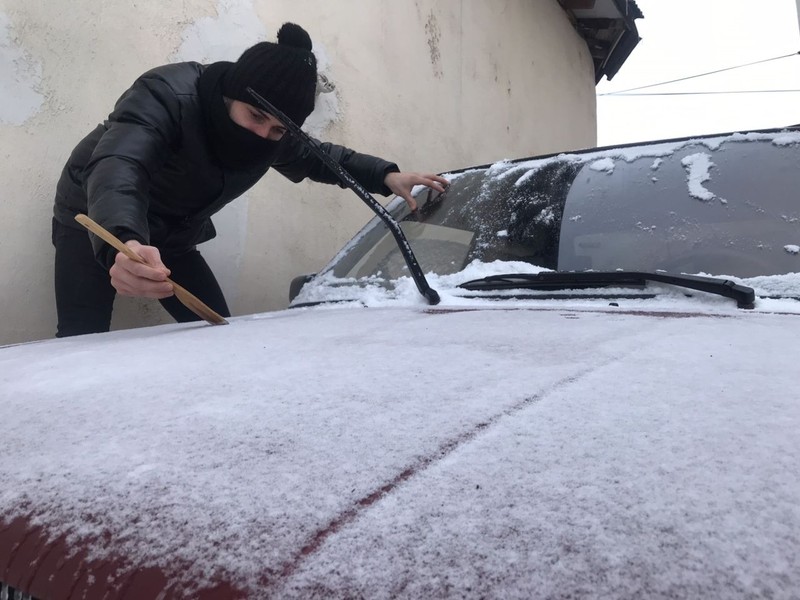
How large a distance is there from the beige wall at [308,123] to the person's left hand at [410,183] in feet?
3.68

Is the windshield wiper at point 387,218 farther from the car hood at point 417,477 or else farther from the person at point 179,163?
the car hood at point 417,477

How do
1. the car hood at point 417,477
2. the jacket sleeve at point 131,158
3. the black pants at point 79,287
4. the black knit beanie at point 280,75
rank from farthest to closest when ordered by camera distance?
1. the black pants at point 79,287
2. the black knit beanie at point 280,75
3. the jacket sleeve at point 131,158
4. the car hood at point 417,477

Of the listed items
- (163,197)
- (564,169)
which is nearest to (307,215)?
(163,197)

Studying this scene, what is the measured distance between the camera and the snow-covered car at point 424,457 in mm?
371

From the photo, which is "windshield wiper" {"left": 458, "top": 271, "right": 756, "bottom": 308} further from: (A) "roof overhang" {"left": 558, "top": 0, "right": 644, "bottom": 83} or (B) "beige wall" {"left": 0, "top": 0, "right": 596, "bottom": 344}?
(A) "roof overhang" {"left": 558, "top": 0, "right": 644, "bottom": 83}

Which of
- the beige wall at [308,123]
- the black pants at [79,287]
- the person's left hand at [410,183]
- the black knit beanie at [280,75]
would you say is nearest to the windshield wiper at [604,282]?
the person's left hand at [410,183]

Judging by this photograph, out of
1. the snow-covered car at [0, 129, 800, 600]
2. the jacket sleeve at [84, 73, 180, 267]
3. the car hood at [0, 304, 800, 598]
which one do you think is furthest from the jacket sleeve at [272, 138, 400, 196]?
the car hood at [0, 304, 800, 598]

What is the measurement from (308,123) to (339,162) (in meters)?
1.21

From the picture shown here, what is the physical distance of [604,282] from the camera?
1322mm

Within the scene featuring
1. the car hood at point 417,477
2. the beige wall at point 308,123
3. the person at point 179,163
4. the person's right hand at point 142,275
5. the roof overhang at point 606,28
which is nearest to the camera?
the car hood at point 417,477

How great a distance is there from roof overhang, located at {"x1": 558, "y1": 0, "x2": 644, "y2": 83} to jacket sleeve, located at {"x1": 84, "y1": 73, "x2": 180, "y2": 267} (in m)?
6.49

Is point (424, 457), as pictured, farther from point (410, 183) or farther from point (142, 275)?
point (410, 183)

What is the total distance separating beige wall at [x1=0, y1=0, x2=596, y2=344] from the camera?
2191 mm

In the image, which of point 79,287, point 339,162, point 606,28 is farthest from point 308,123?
point 606,28
